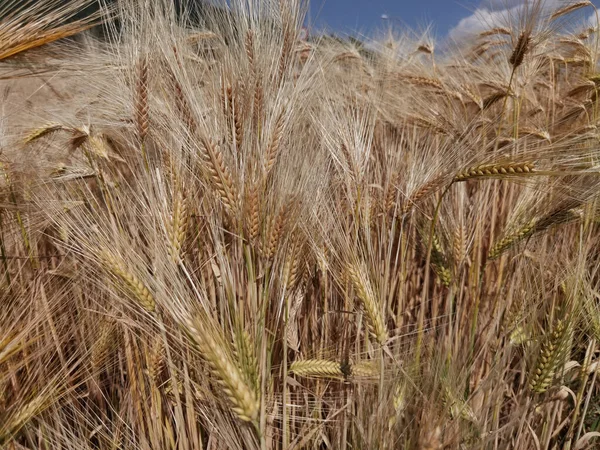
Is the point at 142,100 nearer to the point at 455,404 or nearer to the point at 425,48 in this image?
the point at 455,404

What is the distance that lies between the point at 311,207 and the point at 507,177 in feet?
1.74

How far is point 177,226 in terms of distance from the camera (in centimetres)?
113

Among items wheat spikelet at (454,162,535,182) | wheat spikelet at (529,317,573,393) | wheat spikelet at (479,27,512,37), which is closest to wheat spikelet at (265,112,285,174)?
wheat spikelet at (454,162,535,182)

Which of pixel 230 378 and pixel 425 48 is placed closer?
pixel 230 378

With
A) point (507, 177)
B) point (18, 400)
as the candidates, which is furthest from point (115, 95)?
point (507, 177)

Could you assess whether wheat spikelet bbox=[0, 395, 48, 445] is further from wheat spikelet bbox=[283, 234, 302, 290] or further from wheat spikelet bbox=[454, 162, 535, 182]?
wheat spikelet bbox=[454, 162, 535, 182]

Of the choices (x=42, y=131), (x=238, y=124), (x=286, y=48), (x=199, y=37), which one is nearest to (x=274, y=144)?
(x=238, y=124)

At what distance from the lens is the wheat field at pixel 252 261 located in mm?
1085

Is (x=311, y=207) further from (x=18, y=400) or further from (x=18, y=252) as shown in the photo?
(x=18, y=252)

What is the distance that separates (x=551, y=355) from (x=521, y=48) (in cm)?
115

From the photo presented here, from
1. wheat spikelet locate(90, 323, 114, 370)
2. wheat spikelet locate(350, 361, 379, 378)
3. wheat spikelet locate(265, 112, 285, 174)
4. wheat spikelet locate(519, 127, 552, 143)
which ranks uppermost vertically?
wheat spikelet locate(519, 127, 552, 143)

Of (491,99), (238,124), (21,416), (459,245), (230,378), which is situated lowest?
(21,416)

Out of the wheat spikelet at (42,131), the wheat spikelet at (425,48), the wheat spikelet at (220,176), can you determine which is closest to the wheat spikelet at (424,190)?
the wheat spikelet at (220,176)

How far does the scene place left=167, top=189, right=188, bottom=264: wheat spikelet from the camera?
110cm
